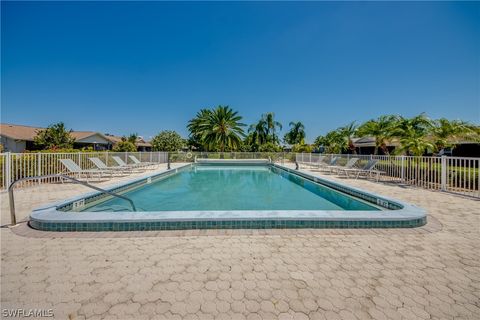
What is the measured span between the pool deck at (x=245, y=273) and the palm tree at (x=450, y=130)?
13.3m

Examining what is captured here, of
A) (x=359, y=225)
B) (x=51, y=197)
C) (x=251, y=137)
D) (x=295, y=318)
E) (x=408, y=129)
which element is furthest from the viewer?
(x=251, y=137)

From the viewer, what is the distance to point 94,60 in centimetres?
2009

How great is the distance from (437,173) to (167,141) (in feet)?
96.0

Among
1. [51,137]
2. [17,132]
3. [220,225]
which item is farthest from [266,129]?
[220,225]

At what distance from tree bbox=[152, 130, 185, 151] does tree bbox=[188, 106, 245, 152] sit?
3761 millimetres

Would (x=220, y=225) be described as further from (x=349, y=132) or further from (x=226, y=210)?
(x=349, y=132)

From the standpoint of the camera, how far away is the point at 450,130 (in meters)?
Result: 14.0

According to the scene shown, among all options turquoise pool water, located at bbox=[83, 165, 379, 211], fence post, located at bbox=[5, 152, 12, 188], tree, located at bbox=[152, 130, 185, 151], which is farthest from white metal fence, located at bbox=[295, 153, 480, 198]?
tree, located at bbox=[152, 130, 185, 151]

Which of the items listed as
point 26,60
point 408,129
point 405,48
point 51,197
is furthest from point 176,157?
point 405,48

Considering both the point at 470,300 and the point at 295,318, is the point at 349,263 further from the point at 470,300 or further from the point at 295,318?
the point at 295,318

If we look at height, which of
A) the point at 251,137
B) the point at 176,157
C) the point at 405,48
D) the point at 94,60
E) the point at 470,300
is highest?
the point at 94,60

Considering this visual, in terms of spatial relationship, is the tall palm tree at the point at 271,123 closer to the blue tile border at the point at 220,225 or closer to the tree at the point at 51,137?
the tree at the point at 51,137

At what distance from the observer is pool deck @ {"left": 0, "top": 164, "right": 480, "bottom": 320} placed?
6.51 feet

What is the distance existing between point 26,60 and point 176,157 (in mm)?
14405
